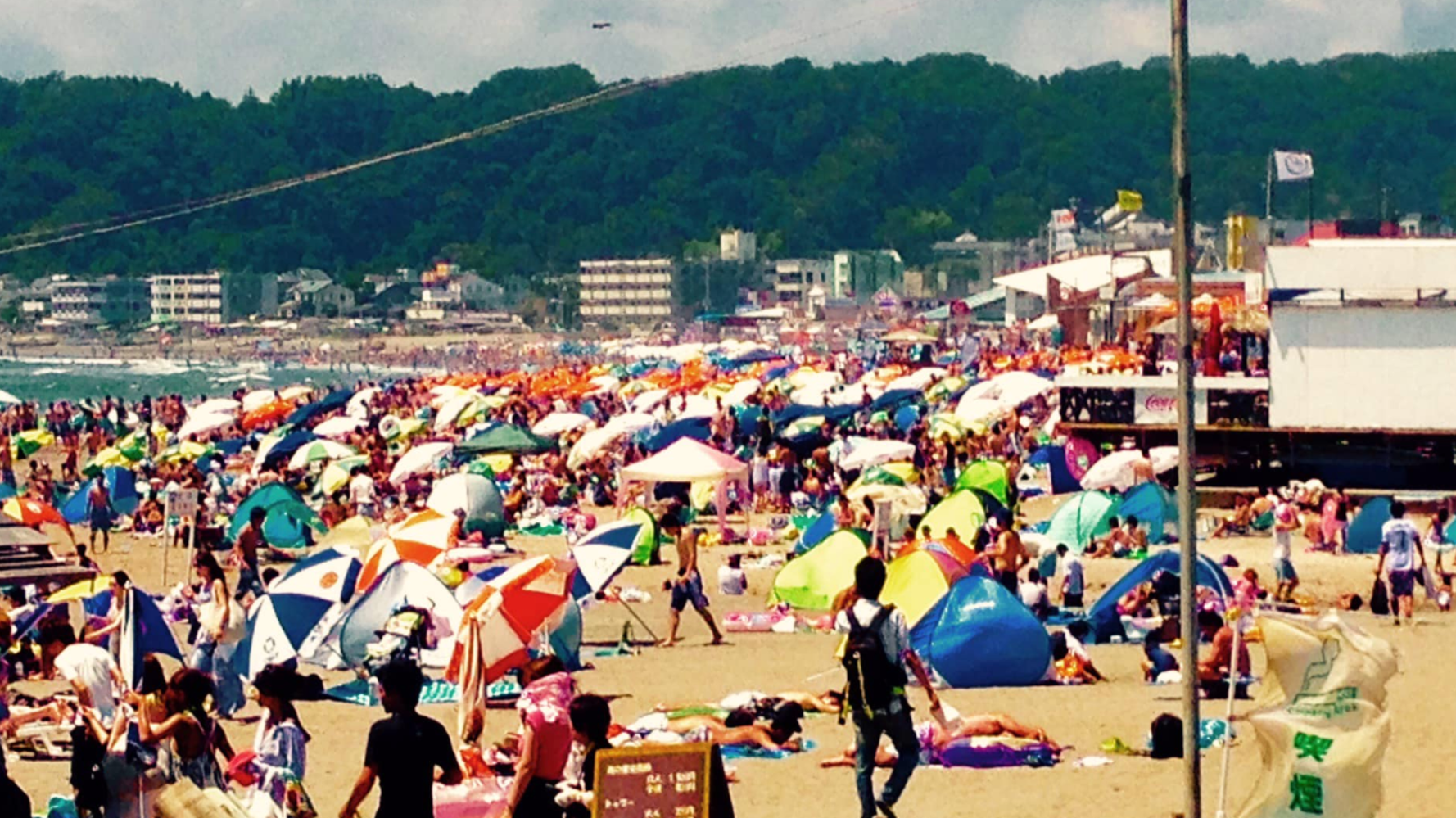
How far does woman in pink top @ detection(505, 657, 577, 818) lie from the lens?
772 cm

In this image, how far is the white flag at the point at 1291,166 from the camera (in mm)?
35656

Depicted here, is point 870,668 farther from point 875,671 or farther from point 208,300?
point 208,300

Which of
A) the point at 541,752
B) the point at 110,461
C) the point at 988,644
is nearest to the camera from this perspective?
the point at 541,752

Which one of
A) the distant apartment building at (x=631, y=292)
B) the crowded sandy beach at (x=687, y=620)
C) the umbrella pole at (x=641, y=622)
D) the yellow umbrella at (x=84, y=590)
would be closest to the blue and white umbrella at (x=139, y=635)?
the crowded sandy beach at (x=687, y=620)

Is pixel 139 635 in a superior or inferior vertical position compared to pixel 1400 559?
superior

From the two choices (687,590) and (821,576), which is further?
(821,576)

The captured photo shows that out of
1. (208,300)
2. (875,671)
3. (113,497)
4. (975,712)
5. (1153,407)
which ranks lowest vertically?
(975,712)

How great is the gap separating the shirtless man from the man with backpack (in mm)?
7370

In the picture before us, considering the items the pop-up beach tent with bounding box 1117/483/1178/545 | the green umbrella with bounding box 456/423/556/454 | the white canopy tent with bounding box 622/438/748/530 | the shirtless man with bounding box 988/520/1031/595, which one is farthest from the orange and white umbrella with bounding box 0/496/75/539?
the green umbrella with bounding box 456/423/556/454

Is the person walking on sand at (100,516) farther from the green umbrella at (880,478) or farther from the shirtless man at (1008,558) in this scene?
the shirtless man at (1008,558)

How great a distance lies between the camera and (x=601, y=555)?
16.4m

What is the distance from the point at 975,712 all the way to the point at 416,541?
5444 millimetres

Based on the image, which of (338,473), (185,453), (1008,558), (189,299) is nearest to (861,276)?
(189,299)

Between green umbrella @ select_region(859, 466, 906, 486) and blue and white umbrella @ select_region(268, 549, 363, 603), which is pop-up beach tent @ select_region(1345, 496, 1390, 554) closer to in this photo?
green umbrella @ select_region(859, 466, 906, 486)
